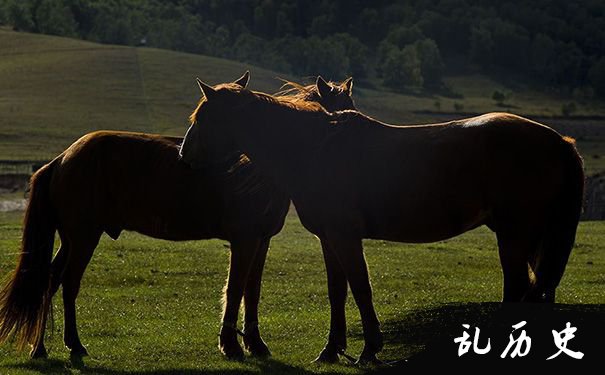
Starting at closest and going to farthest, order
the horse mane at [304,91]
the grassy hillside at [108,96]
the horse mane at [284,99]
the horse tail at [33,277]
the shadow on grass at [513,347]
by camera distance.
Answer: the shadow on grass at [513,347] → the horse mane at [284,99] → the horse tail at [33,277] → the horse mane at [304,91] → the grassy hillside at [108,96]

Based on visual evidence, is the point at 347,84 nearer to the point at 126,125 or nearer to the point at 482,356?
the point at 482,356

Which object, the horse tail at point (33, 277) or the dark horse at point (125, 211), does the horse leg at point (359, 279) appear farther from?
the horse tail at point (33, 277)

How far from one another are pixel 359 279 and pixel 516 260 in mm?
1674

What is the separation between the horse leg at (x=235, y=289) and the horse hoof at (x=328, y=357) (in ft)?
3.08

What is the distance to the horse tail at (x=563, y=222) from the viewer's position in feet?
33.6

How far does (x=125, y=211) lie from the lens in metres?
11.3

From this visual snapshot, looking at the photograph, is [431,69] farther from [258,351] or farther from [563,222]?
[563,222]

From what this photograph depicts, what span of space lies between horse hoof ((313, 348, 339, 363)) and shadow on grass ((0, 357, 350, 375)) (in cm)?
31

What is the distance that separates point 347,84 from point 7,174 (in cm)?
4301

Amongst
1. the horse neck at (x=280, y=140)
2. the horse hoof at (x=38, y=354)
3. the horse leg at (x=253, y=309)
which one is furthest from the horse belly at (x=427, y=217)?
the horse hoof at (x=38, y=354)

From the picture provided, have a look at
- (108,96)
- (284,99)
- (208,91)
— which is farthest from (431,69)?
(208,91)

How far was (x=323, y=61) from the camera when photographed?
184 m

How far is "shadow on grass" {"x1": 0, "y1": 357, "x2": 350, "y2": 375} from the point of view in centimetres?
1020

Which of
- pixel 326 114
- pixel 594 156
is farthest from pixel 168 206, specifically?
pixel 594 156
